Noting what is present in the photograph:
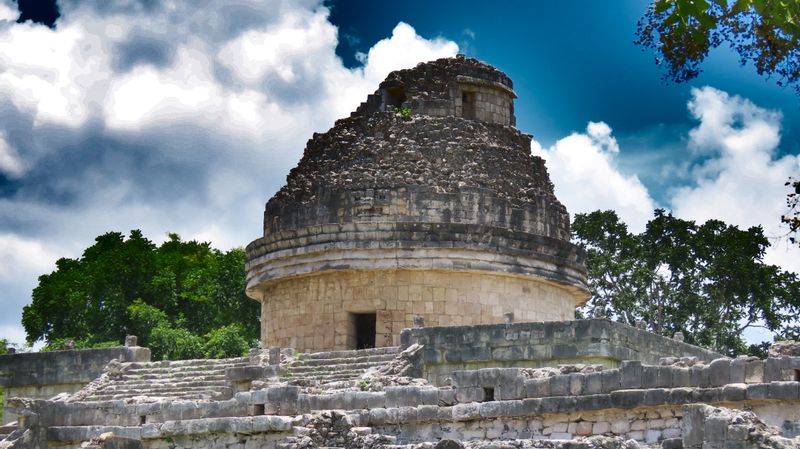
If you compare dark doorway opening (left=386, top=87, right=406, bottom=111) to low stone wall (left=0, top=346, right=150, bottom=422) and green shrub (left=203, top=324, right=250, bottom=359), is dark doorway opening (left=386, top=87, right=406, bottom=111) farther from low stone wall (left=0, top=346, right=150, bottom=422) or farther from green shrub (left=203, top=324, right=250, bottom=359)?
green shrub (left=203, top=324, right=250, bottom=359)

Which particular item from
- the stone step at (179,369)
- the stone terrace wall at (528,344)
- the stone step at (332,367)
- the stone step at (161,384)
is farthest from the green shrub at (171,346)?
the stone terrace wall at (528,344)

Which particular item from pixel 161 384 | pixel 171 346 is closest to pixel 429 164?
pixel 161 384

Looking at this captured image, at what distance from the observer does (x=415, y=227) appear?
73.3 ft

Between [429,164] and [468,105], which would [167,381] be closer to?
[429,164]

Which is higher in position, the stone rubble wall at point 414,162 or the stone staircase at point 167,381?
the stone rubble wall at point 414,162

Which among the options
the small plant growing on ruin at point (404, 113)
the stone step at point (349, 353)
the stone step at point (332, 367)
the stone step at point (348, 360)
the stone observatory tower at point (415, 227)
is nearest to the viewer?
the stone step at point (332, 367)

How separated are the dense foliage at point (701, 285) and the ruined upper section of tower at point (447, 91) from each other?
10.8m

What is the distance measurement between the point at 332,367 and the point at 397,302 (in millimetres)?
2389

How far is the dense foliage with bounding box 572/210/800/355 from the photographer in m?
34.8

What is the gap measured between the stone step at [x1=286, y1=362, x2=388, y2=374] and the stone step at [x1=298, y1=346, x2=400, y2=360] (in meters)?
0.32

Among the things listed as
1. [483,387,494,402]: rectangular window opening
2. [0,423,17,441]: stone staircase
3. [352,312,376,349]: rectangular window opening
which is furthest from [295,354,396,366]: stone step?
[0,423,17,441]: stone staircase

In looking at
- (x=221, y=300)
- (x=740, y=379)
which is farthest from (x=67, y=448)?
(x=221, y=300)

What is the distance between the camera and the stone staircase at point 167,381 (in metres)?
21.0

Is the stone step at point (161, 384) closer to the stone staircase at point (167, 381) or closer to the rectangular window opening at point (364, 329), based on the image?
the stone staircase at point (167, 381)
